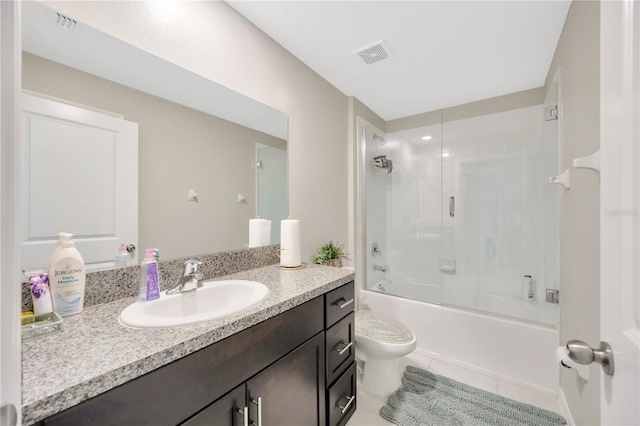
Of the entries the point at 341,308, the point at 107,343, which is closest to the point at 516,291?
the point at 341,308

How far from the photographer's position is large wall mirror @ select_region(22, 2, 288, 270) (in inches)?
33.9

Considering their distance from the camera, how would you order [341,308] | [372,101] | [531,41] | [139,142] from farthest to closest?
[372,101]
[531,41]
[341,308]
[139,142]

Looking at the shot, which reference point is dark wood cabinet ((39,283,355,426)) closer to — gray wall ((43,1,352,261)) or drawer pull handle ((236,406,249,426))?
drawer pull handle ((236,406,249,426))

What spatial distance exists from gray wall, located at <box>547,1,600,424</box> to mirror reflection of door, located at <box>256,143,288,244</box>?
4.98 ft

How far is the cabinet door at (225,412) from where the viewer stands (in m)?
0.73

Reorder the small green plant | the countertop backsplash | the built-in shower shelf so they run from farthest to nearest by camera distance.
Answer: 1. the small green plant
2. the countertop backsplash
3. the built-in shower shelf

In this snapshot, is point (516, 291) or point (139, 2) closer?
point (139, 2)

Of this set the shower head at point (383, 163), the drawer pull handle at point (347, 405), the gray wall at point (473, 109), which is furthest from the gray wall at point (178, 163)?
the gray wall at point (473, 109)

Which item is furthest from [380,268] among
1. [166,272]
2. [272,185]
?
[166,272]

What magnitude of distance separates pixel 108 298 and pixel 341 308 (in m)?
0.99

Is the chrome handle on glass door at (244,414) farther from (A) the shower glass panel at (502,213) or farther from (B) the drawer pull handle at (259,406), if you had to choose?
(A) the shower glass panel at (502,213)

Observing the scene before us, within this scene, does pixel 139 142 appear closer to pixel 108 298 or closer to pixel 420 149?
pixel 108 298

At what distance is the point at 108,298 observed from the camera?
972mm

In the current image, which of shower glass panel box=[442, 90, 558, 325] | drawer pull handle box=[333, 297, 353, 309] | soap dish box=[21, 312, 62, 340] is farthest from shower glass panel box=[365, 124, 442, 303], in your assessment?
soap dish box=[21, 312, 62, 340]
